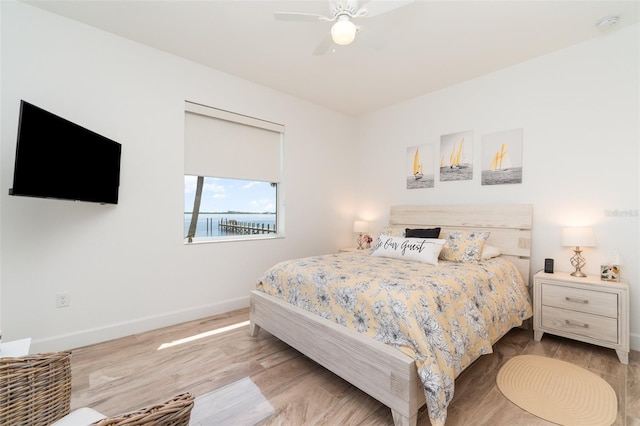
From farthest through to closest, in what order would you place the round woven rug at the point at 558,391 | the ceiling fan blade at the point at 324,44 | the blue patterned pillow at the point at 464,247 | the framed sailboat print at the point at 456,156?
the framed sailboat print at the point at 456,156
the blue patterned pillow at the point at 464,247
the ceiling fan blade at the point at 324,44
the round woven rug at the point at 558,391

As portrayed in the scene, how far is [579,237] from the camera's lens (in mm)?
2525

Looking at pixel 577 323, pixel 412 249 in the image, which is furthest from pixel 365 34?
pixel 577 323

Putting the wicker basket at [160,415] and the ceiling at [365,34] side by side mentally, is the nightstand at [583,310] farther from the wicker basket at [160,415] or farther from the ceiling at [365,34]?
the wicker basket at [160,415]

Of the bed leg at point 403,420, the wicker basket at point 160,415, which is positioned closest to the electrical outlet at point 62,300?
the wicker basket at point 160,415

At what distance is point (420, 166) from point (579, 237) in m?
1.86

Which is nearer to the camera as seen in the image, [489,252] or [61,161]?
[61,161]

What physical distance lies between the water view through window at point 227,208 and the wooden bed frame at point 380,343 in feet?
3.73

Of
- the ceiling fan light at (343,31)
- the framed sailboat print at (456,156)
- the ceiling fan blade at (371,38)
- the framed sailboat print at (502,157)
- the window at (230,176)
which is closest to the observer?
the ceiling fan light at (343,31)

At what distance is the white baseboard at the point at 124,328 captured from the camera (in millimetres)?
2350

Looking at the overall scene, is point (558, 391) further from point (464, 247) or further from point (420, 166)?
point (420, 166)

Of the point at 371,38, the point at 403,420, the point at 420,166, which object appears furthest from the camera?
the point at 420,166

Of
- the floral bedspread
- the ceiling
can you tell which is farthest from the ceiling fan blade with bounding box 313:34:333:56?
the floral bedspread

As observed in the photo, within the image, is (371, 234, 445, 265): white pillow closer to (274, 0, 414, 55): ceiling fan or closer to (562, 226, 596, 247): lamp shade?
(562, 226, 596, 247): lamp shade

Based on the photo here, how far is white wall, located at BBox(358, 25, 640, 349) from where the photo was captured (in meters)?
2.51
